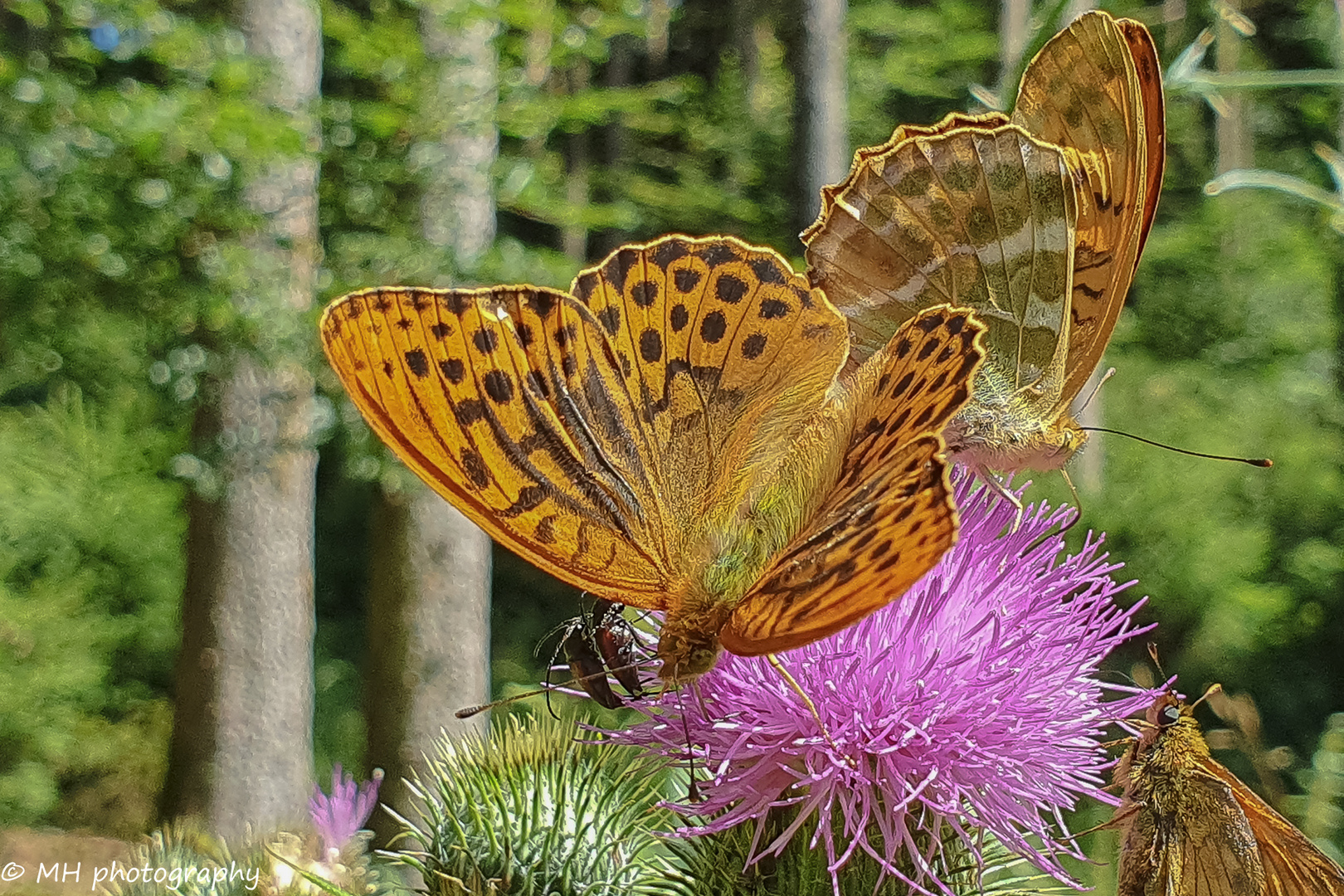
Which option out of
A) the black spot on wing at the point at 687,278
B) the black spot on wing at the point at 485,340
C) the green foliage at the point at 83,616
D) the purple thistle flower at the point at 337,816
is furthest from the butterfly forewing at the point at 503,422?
the green foliage at the point at 83,616

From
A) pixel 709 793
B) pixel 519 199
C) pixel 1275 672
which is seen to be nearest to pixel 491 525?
pixel 709 793

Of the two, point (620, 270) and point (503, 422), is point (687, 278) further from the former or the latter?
point (503, 422)

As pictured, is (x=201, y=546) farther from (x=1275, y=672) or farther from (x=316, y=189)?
(x=1275, y=672)

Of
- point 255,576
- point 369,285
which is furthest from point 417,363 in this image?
point 255,576

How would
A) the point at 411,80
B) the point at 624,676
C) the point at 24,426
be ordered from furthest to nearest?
1. the point at 24,426
2. the point at 411,80
3. the point at 624,676

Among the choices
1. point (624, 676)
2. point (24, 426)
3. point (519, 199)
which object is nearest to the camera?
point (624, 676)

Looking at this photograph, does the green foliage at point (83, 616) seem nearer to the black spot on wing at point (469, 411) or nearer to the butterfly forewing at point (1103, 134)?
the black spot on wing at point (469, 411)

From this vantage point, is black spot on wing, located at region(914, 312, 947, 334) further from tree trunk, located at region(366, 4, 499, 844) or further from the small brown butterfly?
tree trunk, located at region(366, 4, 499, 844)
